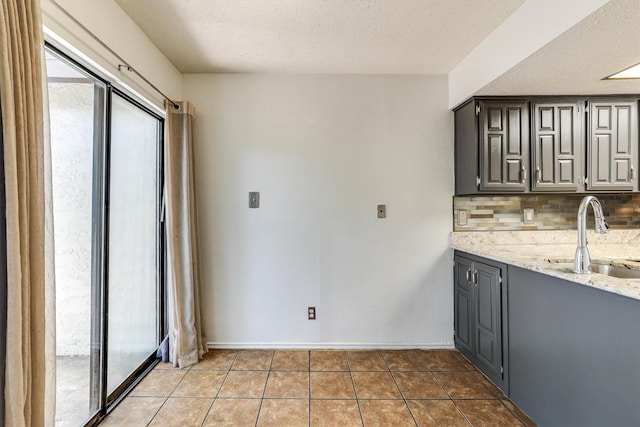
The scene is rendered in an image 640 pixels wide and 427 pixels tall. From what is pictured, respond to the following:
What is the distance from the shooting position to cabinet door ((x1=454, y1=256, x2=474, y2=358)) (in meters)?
2.63

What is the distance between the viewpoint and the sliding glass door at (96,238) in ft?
5.59

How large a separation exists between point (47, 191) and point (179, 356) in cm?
178

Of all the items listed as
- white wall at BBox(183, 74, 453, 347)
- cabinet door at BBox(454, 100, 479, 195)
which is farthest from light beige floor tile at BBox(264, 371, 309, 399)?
cabinet door at BBox(454, 100, 479, 195)

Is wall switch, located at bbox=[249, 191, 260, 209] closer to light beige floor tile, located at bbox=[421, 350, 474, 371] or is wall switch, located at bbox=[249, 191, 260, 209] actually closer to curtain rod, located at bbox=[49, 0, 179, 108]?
curtain rod, located at bbox=[49, 0, 179, 108]

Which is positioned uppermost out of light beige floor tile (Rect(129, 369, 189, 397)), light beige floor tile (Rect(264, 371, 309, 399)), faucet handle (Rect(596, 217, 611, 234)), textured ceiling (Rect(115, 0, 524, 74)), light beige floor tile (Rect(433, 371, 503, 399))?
textured ceiling (Rect(115, 0, 524, 74))

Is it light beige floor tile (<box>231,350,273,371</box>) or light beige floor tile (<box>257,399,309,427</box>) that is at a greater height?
light beige floor tile (<box>231,350,273,371</box>)

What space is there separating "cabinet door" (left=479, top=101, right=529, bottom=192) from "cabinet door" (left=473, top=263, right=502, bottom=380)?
0.69 metres

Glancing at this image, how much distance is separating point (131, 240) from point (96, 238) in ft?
1.33

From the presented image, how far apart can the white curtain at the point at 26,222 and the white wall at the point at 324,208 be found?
5.52 feet

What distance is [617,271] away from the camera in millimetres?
2189

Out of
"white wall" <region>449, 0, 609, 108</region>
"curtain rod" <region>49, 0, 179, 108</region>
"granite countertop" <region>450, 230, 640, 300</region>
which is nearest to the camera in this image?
"curtain rod" <region>49, 0, 179, 108</region>

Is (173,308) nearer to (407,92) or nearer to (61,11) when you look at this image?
(61,11)

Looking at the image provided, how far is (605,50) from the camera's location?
1.82 m

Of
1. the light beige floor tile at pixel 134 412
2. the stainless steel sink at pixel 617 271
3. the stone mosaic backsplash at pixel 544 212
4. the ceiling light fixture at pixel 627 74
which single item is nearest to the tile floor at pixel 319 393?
the light beige floor tile at pixel 134 412
